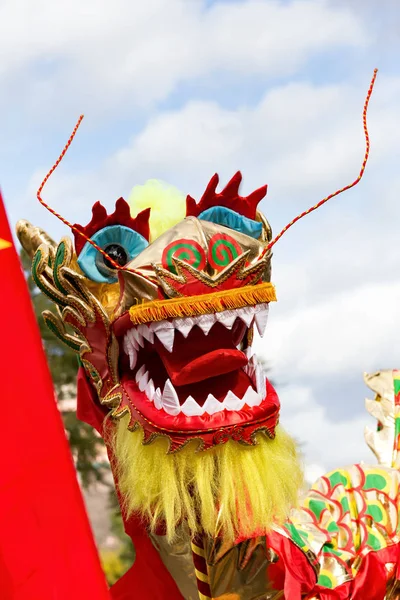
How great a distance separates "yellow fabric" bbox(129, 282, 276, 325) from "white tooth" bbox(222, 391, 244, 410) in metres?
0.25

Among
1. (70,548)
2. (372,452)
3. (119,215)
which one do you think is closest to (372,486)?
(372,452)

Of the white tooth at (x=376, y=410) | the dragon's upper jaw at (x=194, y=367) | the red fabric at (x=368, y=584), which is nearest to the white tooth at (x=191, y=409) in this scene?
the dragon's upper jaw at (x=194, y=367)

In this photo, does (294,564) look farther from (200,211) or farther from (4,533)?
(4,533)

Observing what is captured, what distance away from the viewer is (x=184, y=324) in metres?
2.67

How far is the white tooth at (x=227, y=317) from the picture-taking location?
268 centimetres

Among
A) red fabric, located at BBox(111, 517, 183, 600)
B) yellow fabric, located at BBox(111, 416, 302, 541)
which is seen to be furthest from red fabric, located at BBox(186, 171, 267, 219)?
red fabric, located at BBox(111, 517, 183, 600)

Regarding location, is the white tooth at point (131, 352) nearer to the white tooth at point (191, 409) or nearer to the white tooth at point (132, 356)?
the white tooth at point (132, 356)

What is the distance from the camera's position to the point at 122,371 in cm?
294

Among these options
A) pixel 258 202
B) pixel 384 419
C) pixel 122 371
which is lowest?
pixel 384 419

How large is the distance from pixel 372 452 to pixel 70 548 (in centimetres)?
217

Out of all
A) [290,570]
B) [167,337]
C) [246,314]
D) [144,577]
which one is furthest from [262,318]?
[144,577]

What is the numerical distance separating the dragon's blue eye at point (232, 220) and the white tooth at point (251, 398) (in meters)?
0.51

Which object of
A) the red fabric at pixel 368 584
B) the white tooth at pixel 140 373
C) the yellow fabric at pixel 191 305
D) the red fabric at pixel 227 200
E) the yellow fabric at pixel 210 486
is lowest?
the red fabric at pixel 368 584

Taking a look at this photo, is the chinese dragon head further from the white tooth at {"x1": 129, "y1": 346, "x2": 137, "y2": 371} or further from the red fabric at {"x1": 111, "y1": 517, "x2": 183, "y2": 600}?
the red fabric at {"x1": 111, "y1": 517, "x2": 183, "y2": 600}
